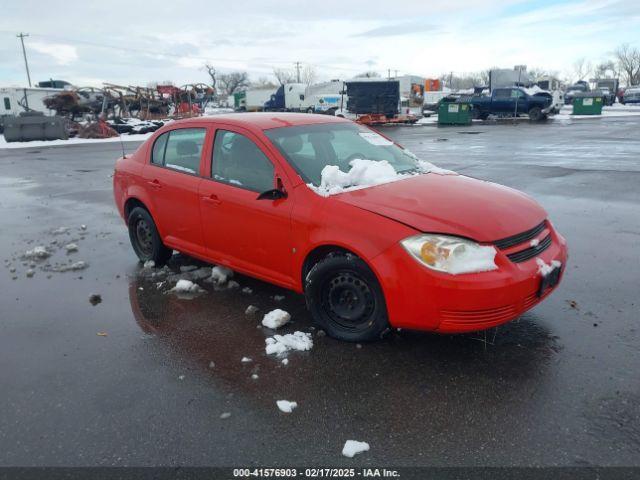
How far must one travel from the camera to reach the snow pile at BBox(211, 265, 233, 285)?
203 inches

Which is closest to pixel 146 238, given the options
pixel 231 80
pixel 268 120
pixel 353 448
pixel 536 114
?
pixel 268 120

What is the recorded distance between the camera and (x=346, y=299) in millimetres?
3801

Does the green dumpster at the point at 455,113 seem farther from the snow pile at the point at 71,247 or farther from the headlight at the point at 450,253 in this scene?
the headlight at the point at 450,253

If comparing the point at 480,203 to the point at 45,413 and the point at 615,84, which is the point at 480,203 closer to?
the point at 45,413

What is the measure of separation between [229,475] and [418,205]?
6.75 feet

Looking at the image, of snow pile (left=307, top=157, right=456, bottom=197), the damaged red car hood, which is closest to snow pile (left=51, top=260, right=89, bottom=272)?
snow pile (left=307, top=157, right=456, bottom=197)

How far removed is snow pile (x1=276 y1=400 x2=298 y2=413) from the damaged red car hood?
52.3 inches

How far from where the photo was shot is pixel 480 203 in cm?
372

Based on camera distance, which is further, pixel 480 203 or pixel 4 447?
pixel 480 203

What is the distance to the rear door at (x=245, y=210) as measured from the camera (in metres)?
4.10

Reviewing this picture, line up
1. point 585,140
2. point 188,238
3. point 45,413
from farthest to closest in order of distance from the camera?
1. point 585,140
2. point 188,238
3. point 45,413

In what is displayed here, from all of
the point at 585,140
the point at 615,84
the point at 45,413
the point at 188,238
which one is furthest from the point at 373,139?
the point at 615,84

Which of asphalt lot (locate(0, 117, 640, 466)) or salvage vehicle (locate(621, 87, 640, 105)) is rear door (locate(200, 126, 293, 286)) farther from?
salvage vehicle (locate(621, 87, 640, 105))

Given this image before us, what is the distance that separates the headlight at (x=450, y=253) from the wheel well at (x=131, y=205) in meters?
3.38
